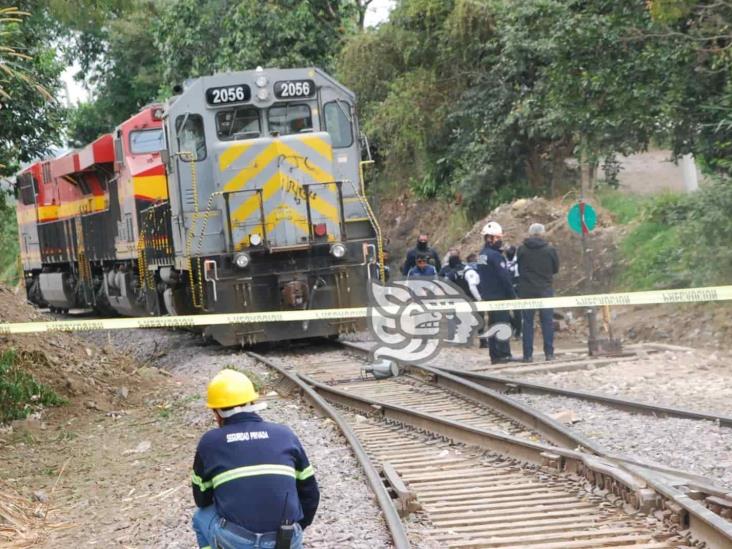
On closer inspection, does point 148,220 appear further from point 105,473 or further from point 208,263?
point 105,473

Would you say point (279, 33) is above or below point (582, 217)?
above

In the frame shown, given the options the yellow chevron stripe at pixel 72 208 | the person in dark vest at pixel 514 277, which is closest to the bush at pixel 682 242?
the person in dark vest at pixel 514 277

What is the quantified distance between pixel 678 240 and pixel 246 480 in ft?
47.7

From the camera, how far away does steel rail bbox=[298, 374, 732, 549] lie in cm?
579

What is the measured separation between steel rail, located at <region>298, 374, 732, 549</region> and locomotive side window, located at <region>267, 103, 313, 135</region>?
21.0 feet

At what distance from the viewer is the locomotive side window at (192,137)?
1559 centimetres

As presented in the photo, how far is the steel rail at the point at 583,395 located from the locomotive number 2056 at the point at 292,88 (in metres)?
4.99

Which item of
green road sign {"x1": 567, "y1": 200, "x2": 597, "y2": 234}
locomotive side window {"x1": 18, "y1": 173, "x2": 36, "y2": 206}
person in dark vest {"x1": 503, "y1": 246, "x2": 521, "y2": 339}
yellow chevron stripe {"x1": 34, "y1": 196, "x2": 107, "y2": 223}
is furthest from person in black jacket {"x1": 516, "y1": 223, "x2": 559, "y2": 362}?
locomotive side window {"x1": 18, "y1": 173, "x2": 36, "y2": 206}

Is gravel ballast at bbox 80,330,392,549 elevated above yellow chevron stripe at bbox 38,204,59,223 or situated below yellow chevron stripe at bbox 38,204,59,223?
below

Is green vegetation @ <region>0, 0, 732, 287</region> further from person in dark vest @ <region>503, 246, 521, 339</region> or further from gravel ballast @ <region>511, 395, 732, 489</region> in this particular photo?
gravel ballast @ <region>511, 395, 732, 489</region>

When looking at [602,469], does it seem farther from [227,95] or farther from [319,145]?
[227,95]

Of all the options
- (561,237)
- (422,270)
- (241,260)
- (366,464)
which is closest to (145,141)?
(241,260)

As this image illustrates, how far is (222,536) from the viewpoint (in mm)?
4473

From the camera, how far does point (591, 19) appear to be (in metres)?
15.9
